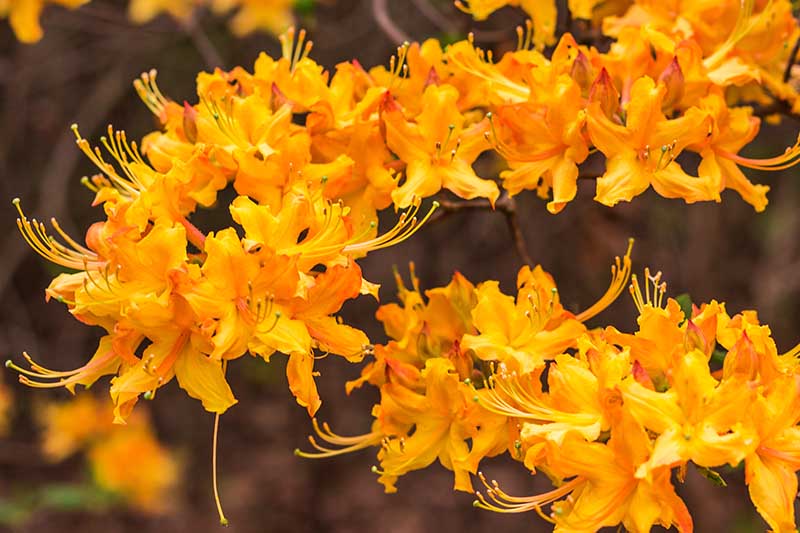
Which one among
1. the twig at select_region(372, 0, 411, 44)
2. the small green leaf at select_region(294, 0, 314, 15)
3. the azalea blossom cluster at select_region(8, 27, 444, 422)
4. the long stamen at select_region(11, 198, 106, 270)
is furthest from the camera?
the small green leaf at select_region(294, 0, 314, 15)

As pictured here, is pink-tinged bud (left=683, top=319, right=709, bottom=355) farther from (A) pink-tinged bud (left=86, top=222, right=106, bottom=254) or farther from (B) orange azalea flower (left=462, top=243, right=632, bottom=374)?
(A) pink-tinged bud (left=86, top=222, right=106, bottom=254)

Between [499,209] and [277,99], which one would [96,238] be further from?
[499,209]

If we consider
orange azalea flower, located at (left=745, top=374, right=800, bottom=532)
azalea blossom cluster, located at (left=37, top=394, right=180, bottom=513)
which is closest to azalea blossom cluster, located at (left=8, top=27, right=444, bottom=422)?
orange azalea flower, located at (left=745, top=374, right=800, bottom=532)

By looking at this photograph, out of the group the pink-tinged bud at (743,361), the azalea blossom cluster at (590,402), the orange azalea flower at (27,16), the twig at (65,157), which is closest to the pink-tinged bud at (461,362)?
the azalea blossom cluster at (590,402)

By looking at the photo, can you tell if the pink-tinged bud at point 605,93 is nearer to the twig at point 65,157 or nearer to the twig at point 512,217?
the twig at point 512,217

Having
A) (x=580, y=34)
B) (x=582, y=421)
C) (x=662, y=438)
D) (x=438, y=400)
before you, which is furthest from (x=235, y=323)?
(x=580, y=34)

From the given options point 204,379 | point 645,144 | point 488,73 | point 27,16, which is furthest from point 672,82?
point 27,16
